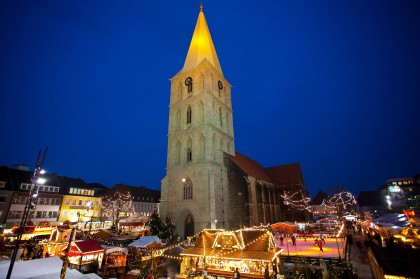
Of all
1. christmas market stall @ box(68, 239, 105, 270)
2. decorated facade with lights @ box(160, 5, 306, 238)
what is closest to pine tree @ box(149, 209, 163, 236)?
decorated facade with lights @ box(160, 5, 306, 238)

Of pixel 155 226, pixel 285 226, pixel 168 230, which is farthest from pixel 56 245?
pixel 285 226

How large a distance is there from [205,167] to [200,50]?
23543mm

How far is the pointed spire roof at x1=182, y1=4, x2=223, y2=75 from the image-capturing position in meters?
40.6

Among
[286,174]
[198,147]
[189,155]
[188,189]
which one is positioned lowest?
[188,189]

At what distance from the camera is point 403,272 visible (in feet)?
25.9

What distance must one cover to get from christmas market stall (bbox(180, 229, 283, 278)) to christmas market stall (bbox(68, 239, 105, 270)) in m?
6.64

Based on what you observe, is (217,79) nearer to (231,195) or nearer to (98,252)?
(231,195)

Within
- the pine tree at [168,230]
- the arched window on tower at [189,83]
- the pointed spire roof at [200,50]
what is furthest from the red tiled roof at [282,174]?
the pine tree at [168,230]

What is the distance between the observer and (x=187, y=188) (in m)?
32.8

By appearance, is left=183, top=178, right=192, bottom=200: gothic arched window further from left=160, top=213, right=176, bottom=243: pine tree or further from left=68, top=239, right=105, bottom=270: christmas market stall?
left=68, top=239, right=105, bottom=270: christmas market stall

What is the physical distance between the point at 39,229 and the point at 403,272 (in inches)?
1327

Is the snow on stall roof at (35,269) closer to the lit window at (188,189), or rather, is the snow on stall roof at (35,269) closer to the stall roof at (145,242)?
the stall roof at (145,242)

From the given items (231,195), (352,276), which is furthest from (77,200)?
(352,276)

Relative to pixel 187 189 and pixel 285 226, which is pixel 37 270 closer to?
pixel 187 189
